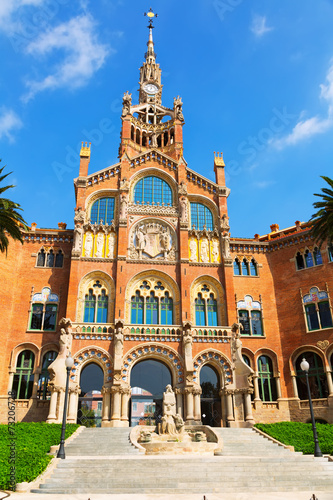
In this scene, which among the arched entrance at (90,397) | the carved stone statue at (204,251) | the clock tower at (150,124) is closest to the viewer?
the arched entrance at (90,397)

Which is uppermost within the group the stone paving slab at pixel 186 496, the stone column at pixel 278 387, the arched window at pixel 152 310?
the arched window at pixel 152 310

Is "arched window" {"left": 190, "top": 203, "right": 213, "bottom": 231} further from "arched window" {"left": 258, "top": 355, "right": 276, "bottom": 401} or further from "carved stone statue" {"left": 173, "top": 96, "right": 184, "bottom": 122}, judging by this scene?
"arched window" {"left": 258, "top": 355, "right": 276, "bottom": 401}

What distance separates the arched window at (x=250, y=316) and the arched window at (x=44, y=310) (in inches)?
641

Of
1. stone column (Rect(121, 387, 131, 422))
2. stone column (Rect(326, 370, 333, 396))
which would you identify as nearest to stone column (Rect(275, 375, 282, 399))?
stone column (Rect(326, 370, 333, 396))

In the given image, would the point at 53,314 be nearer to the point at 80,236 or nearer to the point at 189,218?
the point at 80,236

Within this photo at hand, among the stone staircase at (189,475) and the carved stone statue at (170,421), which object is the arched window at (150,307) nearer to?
the carved stone statue at (170,421)

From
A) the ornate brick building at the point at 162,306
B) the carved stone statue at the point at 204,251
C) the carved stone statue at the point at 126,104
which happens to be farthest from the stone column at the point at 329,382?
the carved stone statue at the point at 126,104

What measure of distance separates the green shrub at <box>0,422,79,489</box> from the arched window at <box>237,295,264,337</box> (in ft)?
57.0

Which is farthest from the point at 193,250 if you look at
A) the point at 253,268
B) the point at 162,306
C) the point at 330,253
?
the point at 330,253

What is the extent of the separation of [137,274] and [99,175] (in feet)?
34.7

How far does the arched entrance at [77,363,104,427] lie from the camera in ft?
109

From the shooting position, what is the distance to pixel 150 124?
4916 centimetres

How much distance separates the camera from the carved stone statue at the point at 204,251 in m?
39.2

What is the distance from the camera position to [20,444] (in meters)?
21.6
